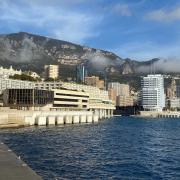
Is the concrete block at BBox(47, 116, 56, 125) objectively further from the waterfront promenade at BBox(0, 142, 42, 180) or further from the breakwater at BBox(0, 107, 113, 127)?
the waterfront promenade at BBox(0, 142, 42, 180)

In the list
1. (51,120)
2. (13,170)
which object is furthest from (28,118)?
(13,170)

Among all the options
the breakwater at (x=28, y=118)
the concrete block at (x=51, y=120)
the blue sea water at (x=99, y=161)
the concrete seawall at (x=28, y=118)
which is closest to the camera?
the blue sea water at (x=99, y=161)

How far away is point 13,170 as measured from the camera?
4272 cm

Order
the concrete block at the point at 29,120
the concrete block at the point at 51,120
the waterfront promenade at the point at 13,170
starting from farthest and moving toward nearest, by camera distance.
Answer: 1. the concrete block at the point at 51,120
2. the concrete block at the point at 29,120
3. the waterfront promenade at the point at 13,170

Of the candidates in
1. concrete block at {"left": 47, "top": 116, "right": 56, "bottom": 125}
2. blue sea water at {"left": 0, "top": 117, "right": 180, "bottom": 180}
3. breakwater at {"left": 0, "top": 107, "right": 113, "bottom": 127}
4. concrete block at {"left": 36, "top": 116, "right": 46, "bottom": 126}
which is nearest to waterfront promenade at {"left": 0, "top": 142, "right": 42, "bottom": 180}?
blue sea water at {"left": 0, "top": 117, "right": 180, "bottom": 180}

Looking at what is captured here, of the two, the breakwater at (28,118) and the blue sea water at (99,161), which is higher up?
the breakwater at (28,118)

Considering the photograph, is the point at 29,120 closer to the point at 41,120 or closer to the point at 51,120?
the point at 41,120

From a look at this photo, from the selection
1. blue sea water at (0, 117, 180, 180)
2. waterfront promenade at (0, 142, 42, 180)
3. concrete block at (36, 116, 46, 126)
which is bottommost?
blue sea water at (0, 117, 180, 180)

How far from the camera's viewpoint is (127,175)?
5591 centimetres

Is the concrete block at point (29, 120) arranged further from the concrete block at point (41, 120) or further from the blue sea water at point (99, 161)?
the blue sea water at point (99, 161)

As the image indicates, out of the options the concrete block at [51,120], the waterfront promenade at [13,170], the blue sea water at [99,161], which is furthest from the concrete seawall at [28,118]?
A: the waterfront promenade at [13,170]

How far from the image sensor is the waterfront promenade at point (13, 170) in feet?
129

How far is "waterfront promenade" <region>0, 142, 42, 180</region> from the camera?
39.4 metres

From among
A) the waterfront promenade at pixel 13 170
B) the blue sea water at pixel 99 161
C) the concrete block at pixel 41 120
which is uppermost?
the concrete block at pixel 41 120
